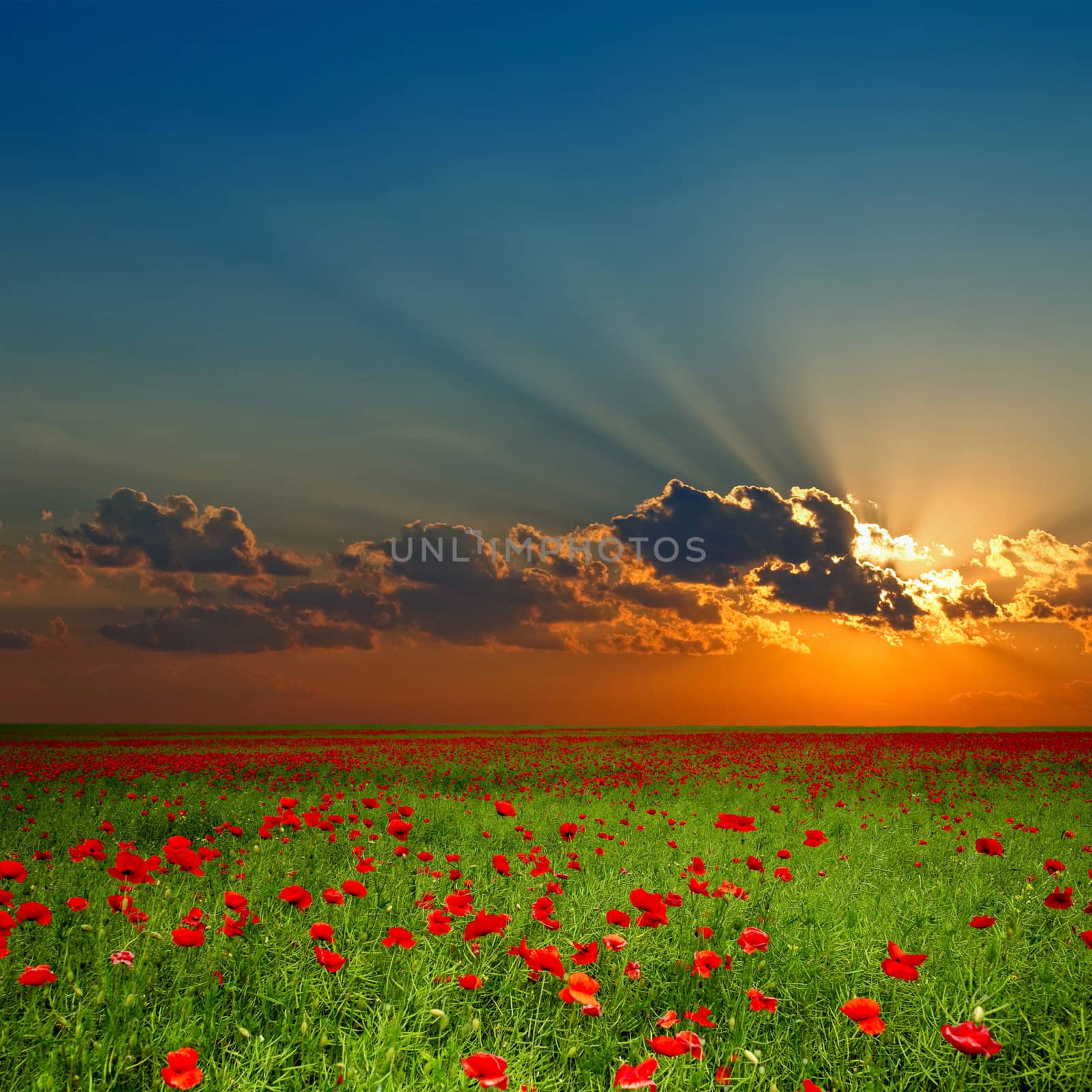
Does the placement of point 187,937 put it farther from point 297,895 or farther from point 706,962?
point 706,962

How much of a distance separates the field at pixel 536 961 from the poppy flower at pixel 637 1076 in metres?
0.01

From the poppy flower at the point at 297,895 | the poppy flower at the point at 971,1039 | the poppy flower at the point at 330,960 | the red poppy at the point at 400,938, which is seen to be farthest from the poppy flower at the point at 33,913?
the poppy flower at the point at 971,1039

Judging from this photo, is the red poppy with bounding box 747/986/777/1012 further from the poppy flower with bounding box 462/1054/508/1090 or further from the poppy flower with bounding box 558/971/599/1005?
the poppy flower with bounding box 462/1054/508/1090

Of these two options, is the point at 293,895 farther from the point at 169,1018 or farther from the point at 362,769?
the point at 362,769

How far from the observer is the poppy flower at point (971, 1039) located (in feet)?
9.17

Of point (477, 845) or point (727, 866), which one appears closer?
point (727, 866)

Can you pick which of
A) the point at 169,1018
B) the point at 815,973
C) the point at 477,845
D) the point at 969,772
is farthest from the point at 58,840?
the point at 969,772

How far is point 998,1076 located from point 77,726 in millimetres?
69526

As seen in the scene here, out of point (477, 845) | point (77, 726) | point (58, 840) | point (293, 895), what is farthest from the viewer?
point (77, 726)

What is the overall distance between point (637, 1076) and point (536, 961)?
0.73m

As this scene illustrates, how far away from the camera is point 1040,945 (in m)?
5.38

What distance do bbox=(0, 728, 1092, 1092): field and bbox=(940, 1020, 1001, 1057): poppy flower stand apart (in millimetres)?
12

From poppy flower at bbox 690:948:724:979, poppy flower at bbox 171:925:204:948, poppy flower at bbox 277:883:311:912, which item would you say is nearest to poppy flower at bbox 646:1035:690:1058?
poppy flower at bbox 690:948:724:979

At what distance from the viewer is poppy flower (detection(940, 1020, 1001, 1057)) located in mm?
2795
